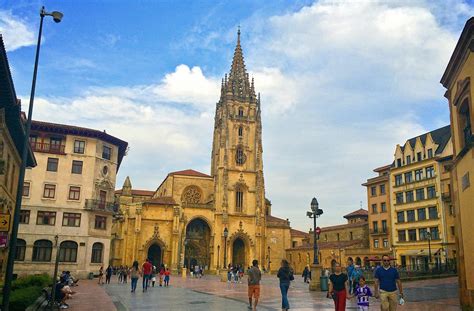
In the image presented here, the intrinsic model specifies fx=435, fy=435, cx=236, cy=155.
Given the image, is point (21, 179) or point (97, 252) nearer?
point (21, 179)

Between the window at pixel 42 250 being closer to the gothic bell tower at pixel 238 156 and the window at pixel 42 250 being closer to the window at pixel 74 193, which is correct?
the window at pixel 74 193

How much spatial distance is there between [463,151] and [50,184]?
3928 cm

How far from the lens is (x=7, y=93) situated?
2030cm

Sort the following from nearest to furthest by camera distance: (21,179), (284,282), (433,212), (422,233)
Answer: (21,179), (284,282), (433,212), (422,233)

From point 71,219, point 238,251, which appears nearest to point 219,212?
point 238,251

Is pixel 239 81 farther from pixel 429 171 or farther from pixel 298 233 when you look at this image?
pixel 429 171

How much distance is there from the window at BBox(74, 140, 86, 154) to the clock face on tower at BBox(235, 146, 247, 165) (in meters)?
33.9

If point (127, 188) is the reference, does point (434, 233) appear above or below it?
Answer: below

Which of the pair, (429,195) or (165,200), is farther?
(165,200)

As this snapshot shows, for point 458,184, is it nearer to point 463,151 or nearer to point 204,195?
→ point 463,151

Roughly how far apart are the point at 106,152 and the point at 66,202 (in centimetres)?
711

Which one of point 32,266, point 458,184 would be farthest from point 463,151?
point 32,266

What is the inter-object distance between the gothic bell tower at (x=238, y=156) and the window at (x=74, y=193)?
2975 cm

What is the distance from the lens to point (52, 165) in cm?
4428
